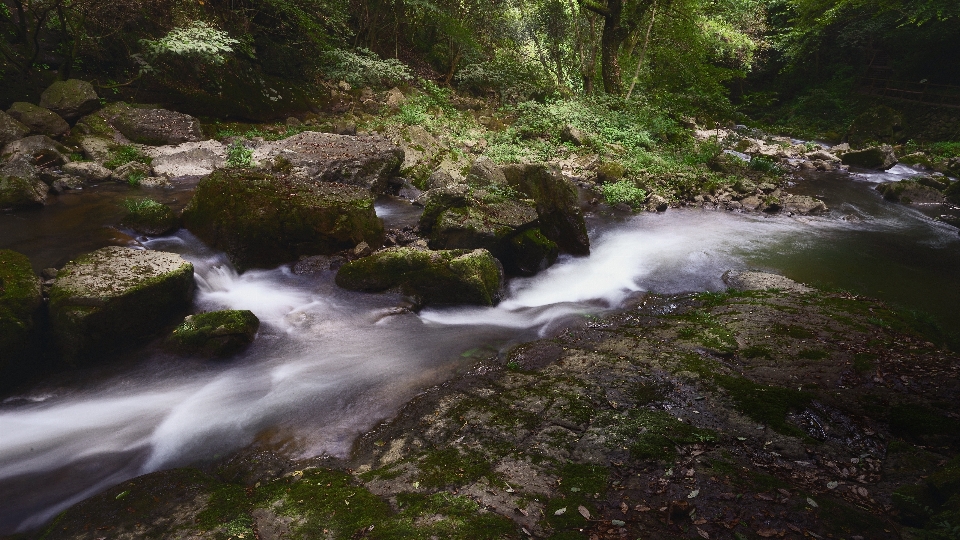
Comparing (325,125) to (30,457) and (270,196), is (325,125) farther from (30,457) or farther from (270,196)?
(30,457)

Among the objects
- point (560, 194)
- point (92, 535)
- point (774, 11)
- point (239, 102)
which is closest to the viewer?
point (92, 535)

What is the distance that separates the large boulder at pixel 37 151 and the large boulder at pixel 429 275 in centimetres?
769

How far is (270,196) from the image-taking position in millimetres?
8359

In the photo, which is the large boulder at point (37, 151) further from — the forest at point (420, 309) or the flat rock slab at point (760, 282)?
the flat rock slab at point (760, 282)

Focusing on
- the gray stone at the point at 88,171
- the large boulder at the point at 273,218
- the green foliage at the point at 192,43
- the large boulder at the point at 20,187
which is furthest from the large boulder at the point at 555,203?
the large boulder at the point at 20,187

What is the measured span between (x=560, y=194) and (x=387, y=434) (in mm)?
6393

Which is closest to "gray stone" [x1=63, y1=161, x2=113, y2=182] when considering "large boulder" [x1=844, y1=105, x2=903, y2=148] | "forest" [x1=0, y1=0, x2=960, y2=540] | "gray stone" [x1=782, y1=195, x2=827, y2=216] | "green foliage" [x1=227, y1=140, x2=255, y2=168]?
"forest" [x1=0, y1=0, x2=960, y2=540]

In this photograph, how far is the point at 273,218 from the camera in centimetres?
829

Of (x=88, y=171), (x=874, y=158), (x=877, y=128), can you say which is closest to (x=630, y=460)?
(x=88, y=171)

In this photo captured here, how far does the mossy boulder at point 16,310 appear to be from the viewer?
543 centimetres

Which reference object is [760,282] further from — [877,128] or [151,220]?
[877,128]

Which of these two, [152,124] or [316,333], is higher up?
[152,124]

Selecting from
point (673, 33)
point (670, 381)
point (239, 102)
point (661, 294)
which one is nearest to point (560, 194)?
point (661, 294)

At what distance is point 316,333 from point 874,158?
21793mm
